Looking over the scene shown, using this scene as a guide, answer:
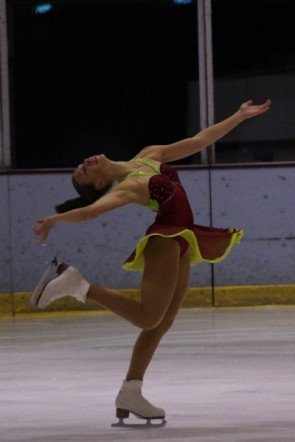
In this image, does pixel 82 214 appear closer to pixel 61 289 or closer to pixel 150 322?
pixel 61 289

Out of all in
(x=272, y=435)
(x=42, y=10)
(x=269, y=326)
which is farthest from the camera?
(x=42, y=10)

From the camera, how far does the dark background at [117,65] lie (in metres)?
14.7

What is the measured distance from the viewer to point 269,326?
1185 centimetres

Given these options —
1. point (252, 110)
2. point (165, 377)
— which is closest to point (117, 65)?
point (165, 377)

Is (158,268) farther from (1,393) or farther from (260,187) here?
(260,187)

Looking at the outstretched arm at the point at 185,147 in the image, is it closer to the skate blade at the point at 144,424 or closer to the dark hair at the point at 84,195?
the dark hair at the point at 84,195

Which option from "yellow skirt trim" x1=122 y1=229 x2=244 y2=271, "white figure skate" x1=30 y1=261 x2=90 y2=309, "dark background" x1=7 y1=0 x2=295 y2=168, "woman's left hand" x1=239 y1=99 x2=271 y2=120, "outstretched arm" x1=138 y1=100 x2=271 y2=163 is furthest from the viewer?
"dark background" x1=7 y1=0 x2=295 y2=168

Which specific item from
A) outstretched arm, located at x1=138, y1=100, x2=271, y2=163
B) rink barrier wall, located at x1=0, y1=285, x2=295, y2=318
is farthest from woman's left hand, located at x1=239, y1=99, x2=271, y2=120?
rink barrier wall, located at x1=0, y1=285, x2=295, y2=318

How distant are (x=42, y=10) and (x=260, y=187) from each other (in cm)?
297

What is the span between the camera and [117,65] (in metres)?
15.2

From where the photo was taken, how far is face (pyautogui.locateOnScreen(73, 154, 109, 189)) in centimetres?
684

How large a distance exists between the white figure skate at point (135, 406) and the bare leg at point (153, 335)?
0.05 metres

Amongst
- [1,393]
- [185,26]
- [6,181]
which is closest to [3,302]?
[6,181]

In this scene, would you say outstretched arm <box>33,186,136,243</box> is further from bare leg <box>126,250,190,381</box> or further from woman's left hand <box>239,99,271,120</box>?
woman's left hand <box>239,99,271,120</box>
